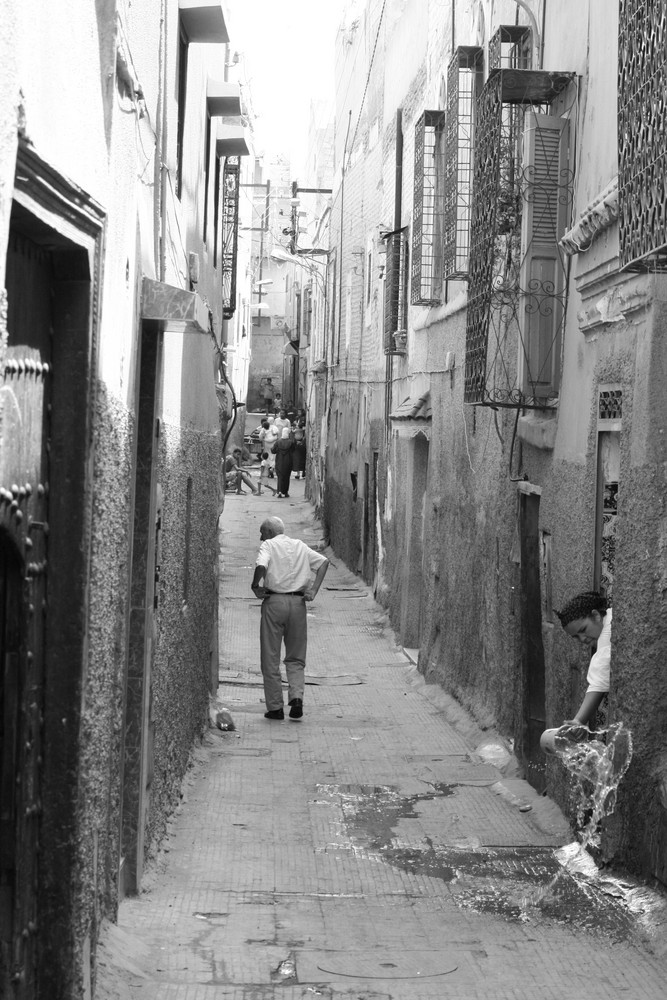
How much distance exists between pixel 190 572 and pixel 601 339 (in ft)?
10.2

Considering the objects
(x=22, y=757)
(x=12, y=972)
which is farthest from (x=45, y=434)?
(x=12, y=972)

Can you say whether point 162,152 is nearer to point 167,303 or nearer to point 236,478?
point 167,303

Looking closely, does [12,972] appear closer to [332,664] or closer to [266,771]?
[266,771]

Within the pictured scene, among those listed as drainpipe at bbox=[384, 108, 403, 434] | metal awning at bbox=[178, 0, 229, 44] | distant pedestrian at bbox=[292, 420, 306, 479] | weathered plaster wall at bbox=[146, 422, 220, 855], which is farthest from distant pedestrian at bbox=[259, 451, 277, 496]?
metal awning at bbox=[178, 0, 229, 44]

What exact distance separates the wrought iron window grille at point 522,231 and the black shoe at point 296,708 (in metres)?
3.08

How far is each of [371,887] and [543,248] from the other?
4.36 m

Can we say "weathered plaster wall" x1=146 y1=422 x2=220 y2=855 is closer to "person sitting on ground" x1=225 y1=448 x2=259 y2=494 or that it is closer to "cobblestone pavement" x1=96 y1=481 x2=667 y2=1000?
"cobblestone pavement" x1=96 y1=481 x2=667 y2=1000

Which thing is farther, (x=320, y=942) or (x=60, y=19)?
(x=320, y=942)

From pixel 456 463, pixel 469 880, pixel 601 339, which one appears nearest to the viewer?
pixel 469 880

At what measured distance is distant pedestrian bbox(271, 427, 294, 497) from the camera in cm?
3322

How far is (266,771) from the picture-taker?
30.3 ft

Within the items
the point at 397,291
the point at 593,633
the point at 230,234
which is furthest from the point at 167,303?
the point at 397,291

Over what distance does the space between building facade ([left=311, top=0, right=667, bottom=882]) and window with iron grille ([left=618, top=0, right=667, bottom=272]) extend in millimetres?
16

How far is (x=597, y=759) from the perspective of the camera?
6.53m
